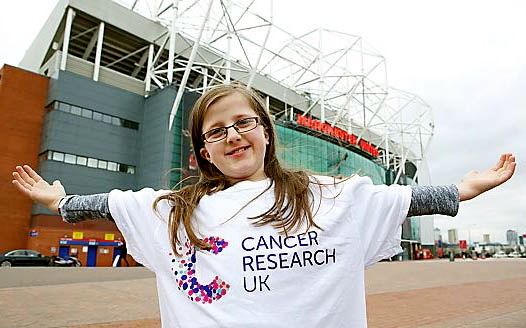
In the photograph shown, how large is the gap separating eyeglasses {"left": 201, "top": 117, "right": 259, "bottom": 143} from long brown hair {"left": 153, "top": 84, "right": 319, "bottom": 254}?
8cm

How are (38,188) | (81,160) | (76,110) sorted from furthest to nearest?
(76,110) < (81,160) < (38,188)

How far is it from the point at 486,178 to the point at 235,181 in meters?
0.85

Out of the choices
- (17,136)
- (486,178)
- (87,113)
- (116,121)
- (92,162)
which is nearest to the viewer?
(486,178)

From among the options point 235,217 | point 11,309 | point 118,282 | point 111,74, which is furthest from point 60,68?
point 235,217

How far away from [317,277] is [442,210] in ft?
1.53

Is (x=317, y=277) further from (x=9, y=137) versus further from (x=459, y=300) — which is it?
(x=9, y=137)

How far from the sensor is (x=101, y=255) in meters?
27.3

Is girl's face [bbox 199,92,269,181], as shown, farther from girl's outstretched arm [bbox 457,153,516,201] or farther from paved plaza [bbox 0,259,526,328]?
paved plaza [bbox 0,259,526,328]

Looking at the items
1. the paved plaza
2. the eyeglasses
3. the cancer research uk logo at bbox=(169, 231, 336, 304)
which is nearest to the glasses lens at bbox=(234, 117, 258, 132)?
the eyeglasses

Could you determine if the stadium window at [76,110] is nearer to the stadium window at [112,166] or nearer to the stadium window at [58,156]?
the stadium window at [58,156]

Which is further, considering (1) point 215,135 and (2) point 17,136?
(2) point 17,136

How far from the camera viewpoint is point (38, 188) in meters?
1.59

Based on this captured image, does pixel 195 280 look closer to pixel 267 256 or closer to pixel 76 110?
pixel 267 256

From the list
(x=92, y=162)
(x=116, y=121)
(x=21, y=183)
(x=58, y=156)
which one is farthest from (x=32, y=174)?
(x=116, y=121)
